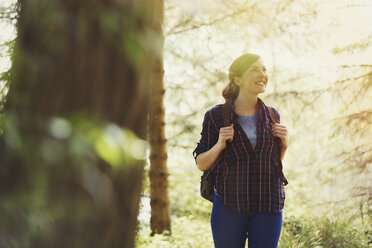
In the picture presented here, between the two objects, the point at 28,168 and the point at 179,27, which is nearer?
the point at 28,168

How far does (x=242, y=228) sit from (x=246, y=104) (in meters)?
0.93

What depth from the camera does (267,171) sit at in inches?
134

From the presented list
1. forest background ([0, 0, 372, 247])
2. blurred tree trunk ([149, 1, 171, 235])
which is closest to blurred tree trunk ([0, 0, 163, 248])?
forest background ([0, 0, 372, 247])

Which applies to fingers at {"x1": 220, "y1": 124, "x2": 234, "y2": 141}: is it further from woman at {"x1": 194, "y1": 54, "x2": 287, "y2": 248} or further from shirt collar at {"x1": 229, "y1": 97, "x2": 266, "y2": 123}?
shirt collar at {"x1": 229, "y1": 97, "x2": 266, "y2": 123}

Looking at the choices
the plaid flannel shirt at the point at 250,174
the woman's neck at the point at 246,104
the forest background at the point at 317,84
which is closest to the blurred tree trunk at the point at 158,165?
the forest background at the point at 317,84

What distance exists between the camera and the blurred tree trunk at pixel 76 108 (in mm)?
1502

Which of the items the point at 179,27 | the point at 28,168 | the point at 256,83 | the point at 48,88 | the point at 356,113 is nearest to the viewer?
the point at 28,168

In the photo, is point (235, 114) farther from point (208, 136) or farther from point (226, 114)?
point (208, 136)

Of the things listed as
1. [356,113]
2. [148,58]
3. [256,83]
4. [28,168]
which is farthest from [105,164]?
[356,113]

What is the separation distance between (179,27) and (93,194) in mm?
7351

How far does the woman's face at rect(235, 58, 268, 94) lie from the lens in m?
3.57

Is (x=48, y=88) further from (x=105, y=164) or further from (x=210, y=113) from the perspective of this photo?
(x=210, y=113)

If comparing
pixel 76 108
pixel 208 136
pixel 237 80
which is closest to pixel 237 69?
pixel 237 80

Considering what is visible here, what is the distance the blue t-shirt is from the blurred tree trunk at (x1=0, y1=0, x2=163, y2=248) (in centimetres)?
188
